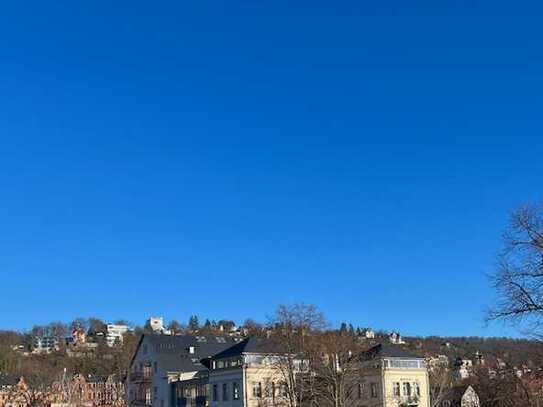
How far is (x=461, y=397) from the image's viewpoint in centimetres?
9081

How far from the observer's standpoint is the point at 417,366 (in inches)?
2899

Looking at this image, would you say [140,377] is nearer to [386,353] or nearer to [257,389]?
[257,389]

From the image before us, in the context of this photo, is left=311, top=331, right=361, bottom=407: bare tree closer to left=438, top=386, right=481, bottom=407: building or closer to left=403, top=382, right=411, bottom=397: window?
left=403, top=382, right=411, bottom=397: window

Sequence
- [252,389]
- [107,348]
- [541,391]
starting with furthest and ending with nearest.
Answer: [107,348]
[252,389]
[541,391]

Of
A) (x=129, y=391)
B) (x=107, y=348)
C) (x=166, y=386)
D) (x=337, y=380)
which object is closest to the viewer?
(x=337, y=380)

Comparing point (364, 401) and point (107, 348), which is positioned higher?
point (107, 348)

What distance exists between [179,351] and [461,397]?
109ft

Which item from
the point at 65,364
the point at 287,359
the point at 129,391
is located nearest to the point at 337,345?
the point at 287,359

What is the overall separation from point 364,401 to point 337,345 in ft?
36.6

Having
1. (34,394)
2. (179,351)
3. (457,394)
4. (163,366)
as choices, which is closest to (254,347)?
(163,366)

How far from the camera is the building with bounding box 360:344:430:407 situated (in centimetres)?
7056

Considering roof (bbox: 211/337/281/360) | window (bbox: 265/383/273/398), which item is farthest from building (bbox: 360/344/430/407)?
roof (bbox: 211/337/281/360)

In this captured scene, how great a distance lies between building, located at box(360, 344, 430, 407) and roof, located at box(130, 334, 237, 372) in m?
19.6

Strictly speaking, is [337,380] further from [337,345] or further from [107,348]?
[107,348]
